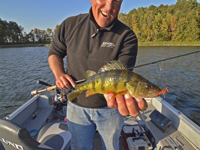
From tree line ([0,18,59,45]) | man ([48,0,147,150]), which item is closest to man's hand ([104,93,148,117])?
man ([48,0,147,150])

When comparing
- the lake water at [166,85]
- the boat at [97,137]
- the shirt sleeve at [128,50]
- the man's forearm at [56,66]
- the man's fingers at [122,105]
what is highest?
the shirt sleeve at [128,50]

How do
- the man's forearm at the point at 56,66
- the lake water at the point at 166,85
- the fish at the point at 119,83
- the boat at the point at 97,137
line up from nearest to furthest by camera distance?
the fish at the point at 119,83, the boat at the point at 97,137, the man's forearm at the point at 56,66, the lake water at the point at 166,85

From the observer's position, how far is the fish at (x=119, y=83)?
1.68 metres

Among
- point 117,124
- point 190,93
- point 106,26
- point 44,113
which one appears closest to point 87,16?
point 106,26

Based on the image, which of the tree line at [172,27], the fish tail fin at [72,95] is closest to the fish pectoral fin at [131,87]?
the fish tail fin at [72,95]

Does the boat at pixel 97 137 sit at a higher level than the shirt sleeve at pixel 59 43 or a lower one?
lower

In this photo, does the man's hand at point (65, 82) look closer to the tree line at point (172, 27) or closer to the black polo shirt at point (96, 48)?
the black polo shirt at point (96, 48)

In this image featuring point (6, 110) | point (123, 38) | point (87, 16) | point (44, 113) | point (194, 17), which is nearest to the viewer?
point (123, 38)

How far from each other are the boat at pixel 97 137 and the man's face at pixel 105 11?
1543mm

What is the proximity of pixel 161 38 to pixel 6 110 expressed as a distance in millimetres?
60511

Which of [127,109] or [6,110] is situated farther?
[6,110]

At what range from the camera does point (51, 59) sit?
2.39 m

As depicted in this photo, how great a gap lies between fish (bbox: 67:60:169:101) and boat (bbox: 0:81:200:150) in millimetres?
951

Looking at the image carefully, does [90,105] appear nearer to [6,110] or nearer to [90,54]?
[90,54]
